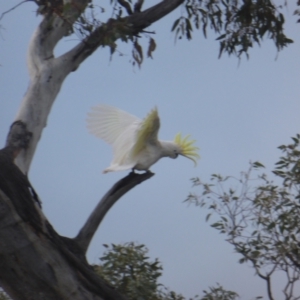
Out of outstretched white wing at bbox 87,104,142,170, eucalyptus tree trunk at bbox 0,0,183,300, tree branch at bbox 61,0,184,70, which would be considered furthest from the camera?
outstretched white wing at bbox 87,104,142,170

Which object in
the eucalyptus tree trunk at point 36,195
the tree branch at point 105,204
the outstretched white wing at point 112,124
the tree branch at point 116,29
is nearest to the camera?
the eucalyptus tree trunk at point 36,195

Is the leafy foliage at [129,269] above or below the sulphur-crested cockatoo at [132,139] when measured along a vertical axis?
below

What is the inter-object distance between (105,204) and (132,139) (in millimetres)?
724

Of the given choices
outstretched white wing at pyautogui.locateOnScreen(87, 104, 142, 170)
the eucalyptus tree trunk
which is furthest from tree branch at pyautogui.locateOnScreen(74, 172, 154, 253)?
outstretched white wing at pyautogui.locateOnScreen(87, 104, 142, 170)

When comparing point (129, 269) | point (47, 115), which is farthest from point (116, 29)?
point (129, 269)

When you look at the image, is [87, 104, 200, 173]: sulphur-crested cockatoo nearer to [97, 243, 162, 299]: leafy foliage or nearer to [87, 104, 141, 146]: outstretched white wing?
[87, 104, 141, 146]: outstretched white wing

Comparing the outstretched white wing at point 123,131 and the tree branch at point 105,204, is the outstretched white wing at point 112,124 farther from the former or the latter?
the tree branch at point 105,204

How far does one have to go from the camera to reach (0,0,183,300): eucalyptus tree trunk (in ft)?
8.09

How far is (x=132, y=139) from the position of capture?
399 cm

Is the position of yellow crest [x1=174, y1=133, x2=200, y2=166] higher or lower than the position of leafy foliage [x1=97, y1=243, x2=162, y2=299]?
higher

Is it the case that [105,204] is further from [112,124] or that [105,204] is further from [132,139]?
[112,124]

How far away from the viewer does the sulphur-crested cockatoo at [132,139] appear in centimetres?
380

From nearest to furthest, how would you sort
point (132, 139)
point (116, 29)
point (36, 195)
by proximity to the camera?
point (36, 195)
point (116, 29)
point (132, 139)

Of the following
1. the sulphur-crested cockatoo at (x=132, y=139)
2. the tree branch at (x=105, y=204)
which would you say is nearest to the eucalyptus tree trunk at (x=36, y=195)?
the tree branch at (x=105, y=204)
